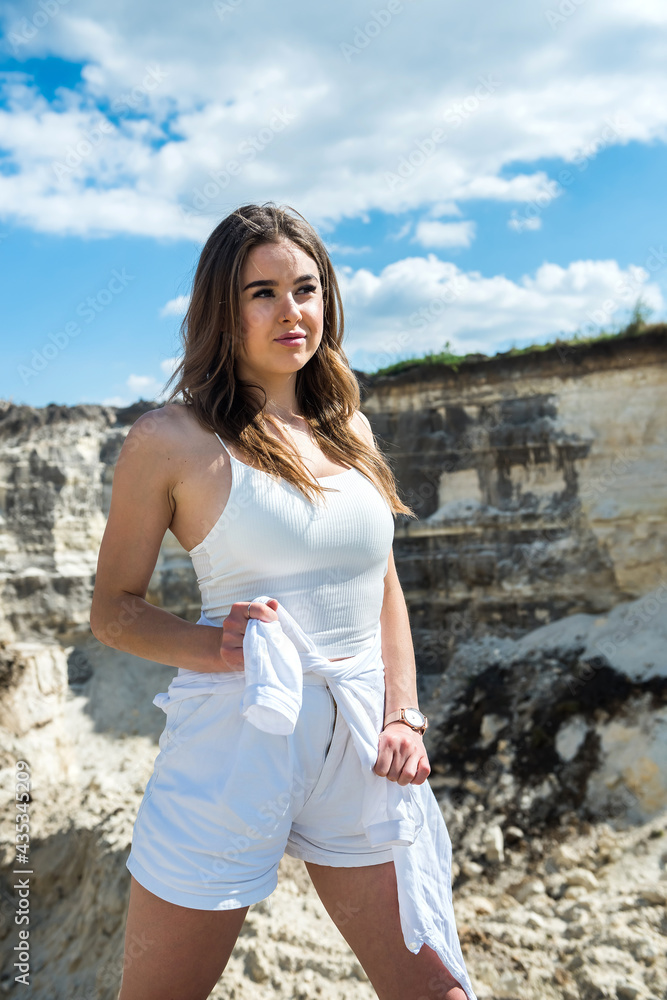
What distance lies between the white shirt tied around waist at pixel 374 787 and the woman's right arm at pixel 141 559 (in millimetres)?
84

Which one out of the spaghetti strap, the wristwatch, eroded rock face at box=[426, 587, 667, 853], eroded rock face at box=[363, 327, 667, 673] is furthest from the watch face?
eroded rock face at box=[363, 327, 667, 673]

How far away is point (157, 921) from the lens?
4.34ft

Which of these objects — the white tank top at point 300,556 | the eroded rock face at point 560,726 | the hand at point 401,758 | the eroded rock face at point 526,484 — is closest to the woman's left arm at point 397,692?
the hand at point 401,758

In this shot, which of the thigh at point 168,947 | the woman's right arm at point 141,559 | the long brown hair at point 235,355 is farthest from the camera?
the long brown hair at point 235,355

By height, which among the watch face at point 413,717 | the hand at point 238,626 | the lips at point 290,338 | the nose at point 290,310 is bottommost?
the watch face at point 413,717

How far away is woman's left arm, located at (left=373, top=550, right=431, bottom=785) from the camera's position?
148cm

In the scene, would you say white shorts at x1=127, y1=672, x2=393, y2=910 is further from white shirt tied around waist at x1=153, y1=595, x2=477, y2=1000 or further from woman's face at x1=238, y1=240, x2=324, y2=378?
woman's face at x1=238, y1=240, x2=324, y2=378

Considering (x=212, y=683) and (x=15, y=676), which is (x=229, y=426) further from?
(x=15, y=676)

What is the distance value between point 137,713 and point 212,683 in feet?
20.5

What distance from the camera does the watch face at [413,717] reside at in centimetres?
157

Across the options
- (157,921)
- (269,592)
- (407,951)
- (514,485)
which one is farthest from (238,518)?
(514,485)

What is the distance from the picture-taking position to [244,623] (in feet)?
4.41

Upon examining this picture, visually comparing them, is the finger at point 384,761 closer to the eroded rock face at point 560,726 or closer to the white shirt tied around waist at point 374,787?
the white shirt tied around waist at point 374,787

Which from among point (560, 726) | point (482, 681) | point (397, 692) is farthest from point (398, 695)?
point (482, 681)
